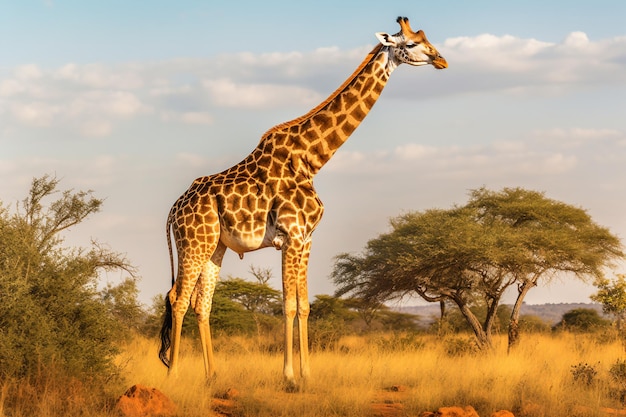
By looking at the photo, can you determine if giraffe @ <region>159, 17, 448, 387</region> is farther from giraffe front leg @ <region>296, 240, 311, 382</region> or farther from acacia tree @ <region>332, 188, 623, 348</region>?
acacia tree @ <region>332, 188, 623, 348</region>

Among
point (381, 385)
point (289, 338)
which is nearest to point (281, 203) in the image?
point (289, 338)

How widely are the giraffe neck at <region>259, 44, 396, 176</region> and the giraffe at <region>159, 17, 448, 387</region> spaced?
15 millimetres

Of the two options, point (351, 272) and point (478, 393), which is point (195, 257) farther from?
point (351, 272)

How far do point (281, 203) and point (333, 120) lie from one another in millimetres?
1540

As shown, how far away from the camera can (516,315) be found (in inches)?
950

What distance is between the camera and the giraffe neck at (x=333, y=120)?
1360cm

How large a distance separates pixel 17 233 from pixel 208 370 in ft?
11.1

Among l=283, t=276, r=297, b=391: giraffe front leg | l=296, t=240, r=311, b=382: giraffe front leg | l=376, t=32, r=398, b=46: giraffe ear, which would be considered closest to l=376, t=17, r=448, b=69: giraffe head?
l=376, t=32, r=398, b=46: giraffe ear

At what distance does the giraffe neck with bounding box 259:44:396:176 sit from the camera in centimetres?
1360

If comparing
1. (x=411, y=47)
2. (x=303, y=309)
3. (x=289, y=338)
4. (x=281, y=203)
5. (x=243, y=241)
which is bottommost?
(x=289, y=338)

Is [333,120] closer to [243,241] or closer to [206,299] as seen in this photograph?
[243,241]

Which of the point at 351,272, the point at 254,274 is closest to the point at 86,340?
the point at 351,272

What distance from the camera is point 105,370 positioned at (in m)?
12.6

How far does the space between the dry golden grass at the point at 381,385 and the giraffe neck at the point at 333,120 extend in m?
3.22
